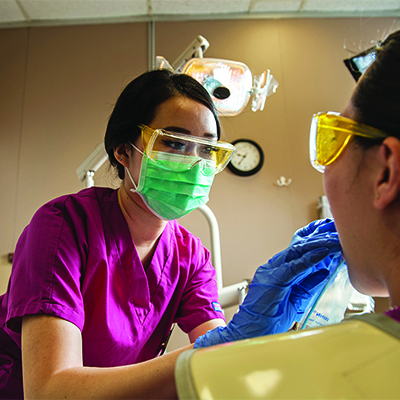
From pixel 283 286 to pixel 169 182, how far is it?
58 centimetres

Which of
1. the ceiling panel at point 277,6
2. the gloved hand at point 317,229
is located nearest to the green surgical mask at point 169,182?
the gloved hand at point 317,229

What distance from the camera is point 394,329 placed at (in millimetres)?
471

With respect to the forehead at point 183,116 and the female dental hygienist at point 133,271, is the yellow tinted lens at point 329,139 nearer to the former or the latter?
the female dental hygienist at point 133,271

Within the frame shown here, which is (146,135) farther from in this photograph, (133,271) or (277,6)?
(277,6)

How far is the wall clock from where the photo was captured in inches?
112

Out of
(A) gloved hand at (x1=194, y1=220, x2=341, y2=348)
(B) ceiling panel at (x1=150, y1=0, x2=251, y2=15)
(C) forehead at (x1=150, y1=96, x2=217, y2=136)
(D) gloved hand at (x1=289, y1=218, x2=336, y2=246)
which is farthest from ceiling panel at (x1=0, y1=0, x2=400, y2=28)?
(A) gloved hand at (x1=194, y1=220, x2=341, y2=348)

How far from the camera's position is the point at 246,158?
289 centimetres

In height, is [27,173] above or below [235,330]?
above

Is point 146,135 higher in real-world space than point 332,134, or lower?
higher

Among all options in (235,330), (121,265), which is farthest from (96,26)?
(235,330)

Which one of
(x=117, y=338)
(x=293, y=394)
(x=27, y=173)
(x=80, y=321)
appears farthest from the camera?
(x=27, y=173)

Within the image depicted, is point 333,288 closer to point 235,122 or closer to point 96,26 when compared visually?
point 235,122

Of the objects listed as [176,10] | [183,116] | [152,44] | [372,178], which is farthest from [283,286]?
[176,10]

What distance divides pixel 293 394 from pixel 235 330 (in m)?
0.40
